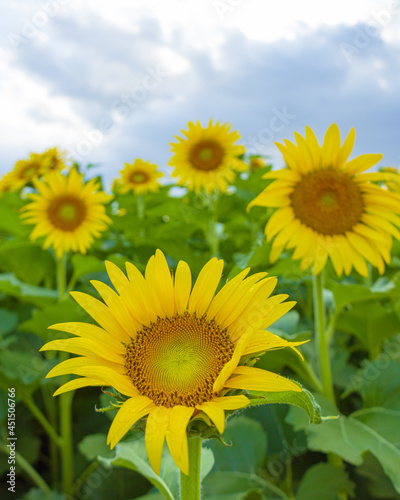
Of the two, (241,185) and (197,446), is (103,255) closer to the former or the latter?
(241,185)

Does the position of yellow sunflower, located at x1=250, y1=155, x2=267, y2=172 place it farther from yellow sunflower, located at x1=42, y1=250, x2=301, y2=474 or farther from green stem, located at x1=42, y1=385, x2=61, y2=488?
yellow sunflower, located at x1=42, y1=250, x2=301, y2=474

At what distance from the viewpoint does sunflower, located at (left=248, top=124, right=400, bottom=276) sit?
1.46 metres

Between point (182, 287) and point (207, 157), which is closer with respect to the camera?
point (182, 287)

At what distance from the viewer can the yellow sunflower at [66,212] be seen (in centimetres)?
238

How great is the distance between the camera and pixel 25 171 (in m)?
3.11

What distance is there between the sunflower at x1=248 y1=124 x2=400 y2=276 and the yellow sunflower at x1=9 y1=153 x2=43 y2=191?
1.90 m

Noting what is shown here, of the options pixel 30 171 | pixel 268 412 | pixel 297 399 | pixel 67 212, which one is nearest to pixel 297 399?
pixel 297 399

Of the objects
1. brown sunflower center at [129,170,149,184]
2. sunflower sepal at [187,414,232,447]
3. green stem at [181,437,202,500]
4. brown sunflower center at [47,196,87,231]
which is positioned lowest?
green stem at [181,437,202,500]

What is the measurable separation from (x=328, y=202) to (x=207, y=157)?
5.67 feet

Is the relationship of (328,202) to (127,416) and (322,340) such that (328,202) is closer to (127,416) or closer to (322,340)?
(322,340)

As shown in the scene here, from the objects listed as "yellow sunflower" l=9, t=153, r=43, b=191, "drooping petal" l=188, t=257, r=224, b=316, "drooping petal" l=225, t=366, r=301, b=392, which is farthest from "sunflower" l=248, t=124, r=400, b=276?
"yellow sunflower" l=9, t=153, r=43, b=191

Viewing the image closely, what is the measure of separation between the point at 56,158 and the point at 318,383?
7.62 ft

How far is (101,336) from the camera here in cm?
75

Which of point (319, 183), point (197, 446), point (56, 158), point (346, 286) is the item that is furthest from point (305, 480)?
point (56, 158)
